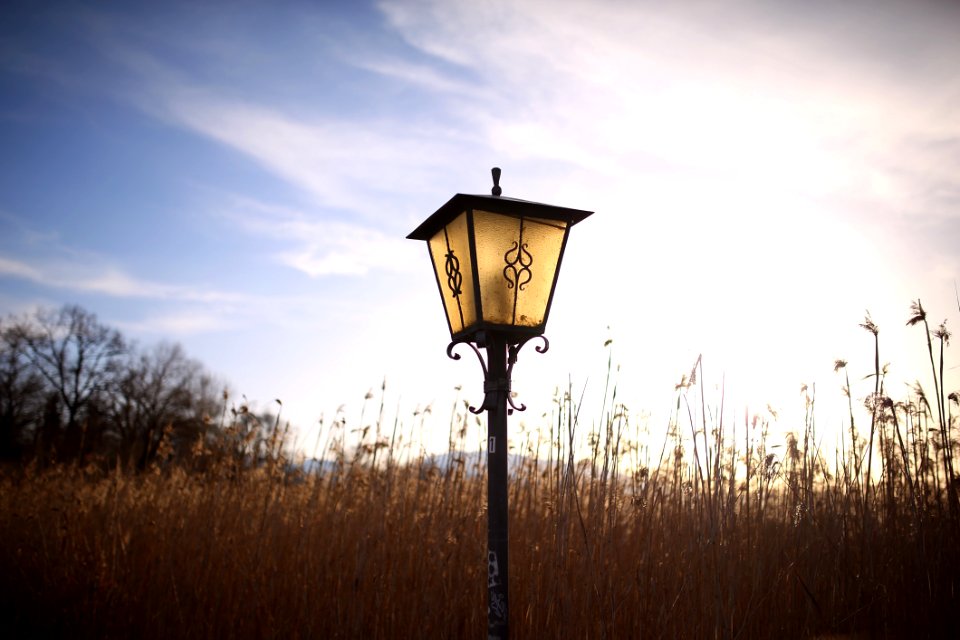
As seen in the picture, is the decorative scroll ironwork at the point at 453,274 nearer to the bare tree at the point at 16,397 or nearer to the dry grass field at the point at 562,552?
the dry grass field at the point at 562,552

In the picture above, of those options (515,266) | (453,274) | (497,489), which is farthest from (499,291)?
(497,489)

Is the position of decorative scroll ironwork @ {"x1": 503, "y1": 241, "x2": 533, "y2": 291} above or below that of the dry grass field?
above

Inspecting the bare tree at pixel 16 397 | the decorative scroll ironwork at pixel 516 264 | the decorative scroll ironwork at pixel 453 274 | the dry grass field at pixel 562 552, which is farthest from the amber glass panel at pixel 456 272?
the bare tree at pixel 16 397

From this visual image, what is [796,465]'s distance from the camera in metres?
2.85

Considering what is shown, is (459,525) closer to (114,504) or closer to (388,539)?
(388,539)

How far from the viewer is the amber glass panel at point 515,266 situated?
1914 millimetres

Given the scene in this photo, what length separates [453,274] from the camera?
205 cm

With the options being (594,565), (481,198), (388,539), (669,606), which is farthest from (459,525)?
(481,198)

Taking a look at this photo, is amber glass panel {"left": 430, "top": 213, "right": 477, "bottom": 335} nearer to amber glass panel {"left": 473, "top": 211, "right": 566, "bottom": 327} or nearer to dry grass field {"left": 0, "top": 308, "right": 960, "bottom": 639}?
amber glass panel {"left": 473, "top": 211, "right": 566, "bottom": 327}

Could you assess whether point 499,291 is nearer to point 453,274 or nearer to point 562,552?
point 453,274

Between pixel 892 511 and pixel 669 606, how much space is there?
1003mm

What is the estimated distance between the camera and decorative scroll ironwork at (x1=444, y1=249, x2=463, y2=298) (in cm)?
202

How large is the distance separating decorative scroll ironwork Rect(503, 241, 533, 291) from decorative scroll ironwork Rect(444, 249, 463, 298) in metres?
0.16

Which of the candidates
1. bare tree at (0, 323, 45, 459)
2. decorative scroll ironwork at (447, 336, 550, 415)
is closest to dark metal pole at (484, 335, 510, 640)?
decorative scroll ironwork at (447, 336, 550, 415)
